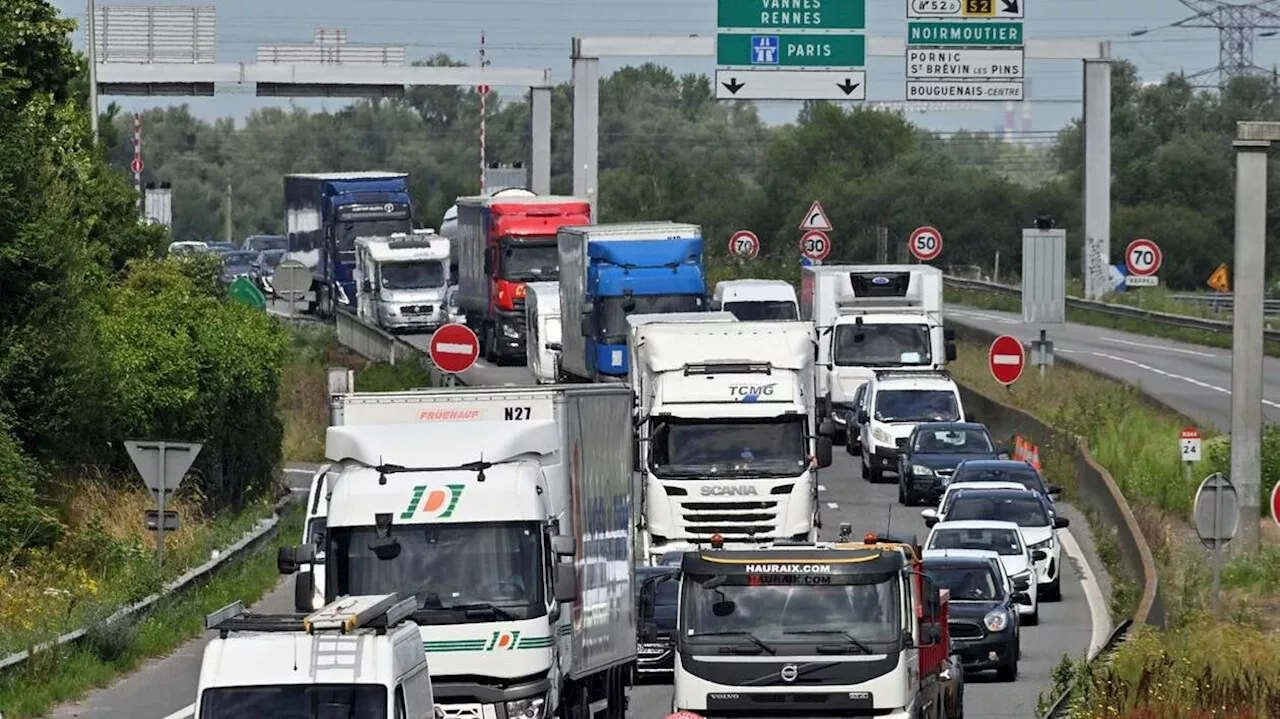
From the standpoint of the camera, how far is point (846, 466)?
47.8 metres

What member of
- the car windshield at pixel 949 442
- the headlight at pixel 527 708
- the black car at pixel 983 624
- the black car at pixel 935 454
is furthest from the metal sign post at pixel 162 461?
the car windshield at pixel 949 442

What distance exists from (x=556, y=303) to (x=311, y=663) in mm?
40704

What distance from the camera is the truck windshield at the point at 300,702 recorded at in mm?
14750

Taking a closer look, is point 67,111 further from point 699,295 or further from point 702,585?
point 702,585

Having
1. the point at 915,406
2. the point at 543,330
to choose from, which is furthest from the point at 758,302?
the point at 915,406

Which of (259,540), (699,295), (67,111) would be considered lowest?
(259,540)

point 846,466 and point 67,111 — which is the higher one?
point 67,111

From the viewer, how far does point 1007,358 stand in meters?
49.4

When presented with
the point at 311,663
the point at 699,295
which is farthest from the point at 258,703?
the point at 699,295

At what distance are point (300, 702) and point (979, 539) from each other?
18.6 m

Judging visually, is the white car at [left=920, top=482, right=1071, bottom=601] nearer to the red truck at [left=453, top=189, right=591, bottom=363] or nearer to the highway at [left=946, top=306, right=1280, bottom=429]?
the highway at [left=946, top=306, right=1280, bottom=429]

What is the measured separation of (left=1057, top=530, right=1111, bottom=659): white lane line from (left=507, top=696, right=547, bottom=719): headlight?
10.0 meters

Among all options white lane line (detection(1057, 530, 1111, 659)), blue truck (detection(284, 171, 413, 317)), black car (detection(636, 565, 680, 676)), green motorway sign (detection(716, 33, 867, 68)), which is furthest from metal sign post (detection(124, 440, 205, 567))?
blue truck (detection(284, 171, 413, 317))

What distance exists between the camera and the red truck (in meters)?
59.0
